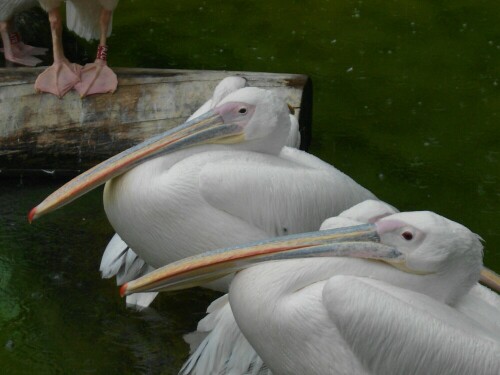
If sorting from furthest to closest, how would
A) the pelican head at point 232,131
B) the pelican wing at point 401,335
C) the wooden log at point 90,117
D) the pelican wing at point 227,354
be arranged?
the wooden log at point 90,117
the pelican head at point 232,131
the pelican wing at point 227,354
the pelican wing at point 401,335

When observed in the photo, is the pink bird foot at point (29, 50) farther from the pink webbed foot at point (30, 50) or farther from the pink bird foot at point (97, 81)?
the pink bird foot at point (97, 81)

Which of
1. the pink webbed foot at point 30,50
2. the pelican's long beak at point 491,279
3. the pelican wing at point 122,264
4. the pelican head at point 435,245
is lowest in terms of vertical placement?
the pelican wing at point 122,264

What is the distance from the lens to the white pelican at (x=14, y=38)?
5672 millimetres

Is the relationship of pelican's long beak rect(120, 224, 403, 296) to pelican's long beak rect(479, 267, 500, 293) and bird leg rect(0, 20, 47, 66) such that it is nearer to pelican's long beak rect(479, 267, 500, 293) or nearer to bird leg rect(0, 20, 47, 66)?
pelican's long beak rect(479, 267, 500, 293)

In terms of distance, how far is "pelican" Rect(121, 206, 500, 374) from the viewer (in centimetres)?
254

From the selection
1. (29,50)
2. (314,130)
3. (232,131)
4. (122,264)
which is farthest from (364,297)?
(29,50)

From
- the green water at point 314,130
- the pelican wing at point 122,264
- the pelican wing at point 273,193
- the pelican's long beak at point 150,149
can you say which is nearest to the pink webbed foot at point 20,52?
the green water at point 314,130

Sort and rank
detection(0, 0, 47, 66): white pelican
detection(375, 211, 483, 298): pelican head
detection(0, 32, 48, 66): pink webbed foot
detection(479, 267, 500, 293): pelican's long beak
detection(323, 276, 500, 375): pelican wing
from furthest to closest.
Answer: detection(0, 32, 48, 66): pink webbed foot → detection(0, 0, 47, 66): white pelican → detection(479, 267, 500, 293): pelican's long beak → detection(375, 211, 483, 298): pelican head → detection(323, 276, 500, 375): pelican wing

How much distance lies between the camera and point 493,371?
251 centimetres

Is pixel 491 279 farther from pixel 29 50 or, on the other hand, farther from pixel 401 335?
pixel 29 50

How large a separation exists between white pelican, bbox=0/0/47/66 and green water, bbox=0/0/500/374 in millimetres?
528

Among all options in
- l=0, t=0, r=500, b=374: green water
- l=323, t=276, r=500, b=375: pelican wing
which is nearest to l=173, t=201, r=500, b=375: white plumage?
l=323, t=276, r=500, b=375: pelican wing

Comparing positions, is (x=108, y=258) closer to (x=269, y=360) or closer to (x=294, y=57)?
(x=269, y=360)

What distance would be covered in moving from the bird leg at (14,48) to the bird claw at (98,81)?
1041mm
